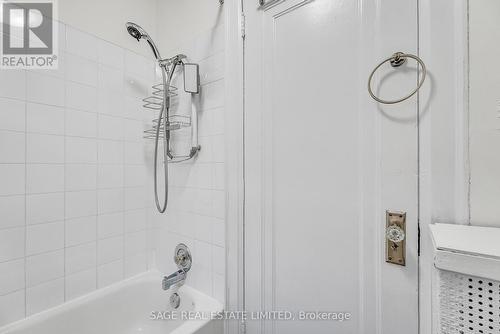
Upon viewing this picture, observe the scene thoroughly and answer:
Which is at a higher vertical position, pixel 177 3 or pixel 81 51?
pixel 177 3

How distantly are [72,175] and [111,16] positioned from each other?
3.21 ft

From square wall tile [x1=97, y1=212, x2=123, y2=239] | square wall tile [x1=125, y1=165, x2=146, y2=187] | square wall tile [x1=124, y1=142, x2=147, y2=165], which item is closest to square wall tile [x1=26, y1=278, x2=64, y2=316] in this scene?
square wall tile [x1=97, y1=212, x2=123, y2=239]

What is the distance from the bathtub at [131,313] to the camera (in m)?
1.18

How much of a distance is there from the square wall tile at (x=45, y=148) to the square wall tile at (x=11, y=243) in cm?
34

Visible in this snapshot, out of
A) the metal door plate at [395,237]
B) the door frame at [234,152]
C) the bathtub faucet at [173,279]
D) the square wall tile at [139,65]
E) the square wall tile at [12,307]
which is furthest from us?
the square wall tile at [139,65]

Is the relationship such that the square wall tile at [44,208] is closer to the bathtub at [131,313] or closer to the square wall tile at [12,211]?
the square wall tile at [12,211]

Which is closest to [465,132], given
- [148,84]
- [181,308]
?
[181,308]

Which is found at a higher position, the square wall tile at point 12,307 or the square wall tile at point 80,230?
the square wall tile at point 80,230

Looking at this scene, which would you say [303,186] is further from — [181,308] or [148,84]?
[148,84]

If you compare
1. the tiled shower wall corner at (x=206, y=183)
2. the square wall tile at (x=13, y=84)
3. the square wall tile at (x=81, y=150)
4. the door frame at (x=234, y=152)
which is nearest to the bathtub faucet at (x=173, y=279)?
the tiled shower wall corner at (x=206, y=183)

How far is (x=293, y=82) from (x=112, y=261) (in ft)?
4.83

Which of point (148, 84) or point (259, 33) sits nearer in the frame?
point (259, 33)

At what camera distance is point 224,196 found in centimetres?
129

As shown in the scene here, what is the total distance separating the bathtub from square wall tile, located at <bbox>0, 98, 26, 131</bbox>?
3.00ft
